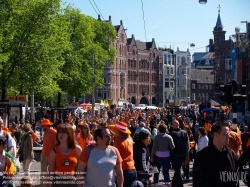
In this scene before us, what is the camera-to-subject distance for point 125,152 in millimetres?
8984

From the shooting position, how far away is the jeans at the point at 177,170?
40.0 feet

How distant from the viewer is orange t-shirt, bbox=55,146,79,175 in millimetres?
7609

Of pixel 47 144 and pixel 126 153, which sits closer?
pixel 126 153

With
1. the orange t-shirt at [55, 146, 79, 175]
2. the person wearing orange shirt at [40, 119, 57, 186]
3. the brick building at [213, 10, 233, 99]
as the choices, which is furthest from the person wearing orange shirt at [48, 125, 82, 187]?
the brick building at [213, 10, 233, 99]

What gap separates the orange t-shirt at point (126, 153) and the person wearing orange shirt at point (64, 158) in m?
1.31

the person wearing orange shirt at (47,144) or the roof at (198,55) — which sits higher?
the roof at (198,55)

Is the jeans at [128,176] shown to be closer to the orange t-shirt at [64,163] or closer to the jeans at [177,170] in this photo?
the orange t-shirt at [64,163]

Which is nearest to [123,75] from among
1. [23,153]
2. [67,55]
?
[67,55]

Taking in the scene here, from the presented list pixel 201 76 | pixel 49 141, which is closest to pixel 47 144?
pixel 49 141

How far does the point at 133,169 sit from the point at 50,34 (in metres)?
27.2

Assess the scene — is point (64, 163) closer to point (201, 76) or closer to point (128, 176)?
point (128, 176)

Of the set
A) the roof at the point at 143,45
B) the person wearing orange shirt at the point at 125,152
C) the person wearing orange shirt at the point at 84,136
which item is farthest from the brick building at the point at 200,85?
the person wearing orange shirt at the point at 125,152

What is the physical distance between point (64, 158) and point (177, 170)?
5.21 m

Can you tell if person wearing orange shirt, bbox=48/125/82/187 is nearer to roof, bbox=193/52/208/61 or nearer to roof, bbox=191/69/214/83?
roof, bbox=191/69/214/83
